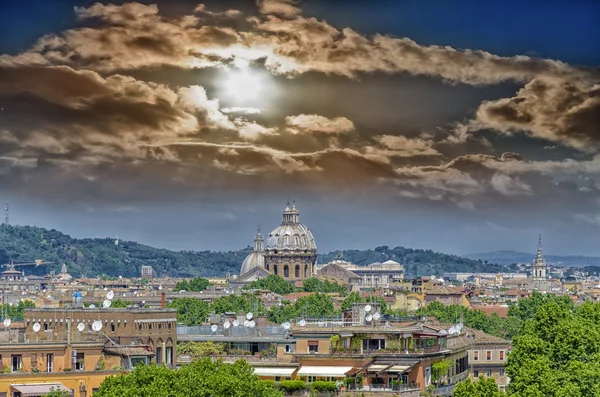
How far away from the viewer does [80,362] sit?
221ft

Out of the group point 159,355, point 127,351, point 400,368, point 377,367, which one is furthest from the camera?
point 159,355

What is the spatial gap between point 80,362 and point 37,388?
182 inches

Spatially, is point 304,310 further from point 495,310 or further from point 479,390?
point 479,390

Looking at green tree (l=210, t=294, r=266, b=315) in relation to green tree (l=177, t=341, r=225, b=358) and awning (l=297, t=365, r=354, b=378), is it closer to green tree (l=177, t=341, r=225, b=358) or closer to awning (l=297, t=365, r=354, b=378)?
green tree (l=177, t=341, r=225, b=358)

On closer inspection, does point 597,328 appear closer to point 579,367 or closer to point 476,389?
point 579,367

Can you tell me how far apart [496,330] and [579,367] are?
216ft

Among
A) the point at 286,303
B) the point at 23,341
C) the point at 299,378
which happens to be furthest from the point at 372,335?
the point at 286,303

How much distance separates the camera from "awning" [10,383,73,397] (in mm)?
61969

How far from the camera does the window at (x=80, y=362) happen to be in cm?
6712

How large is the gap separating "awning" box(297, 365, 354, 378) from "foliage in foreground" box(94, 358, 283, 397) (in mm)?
9524

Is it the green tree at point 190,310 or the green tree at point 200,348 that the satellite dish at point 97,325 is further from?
the green tree at point 190,310

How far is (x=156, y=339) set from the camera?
74938 mm

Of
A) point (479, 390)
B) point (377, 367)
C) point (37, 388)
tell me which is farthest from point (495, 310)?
point (37, 388)

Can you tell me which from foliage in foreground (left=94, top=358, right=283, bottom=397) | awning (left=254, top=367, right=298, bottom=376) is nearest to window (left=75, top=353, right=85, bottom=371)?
foliage in foreground (left=94, top=358, right=283, bottom=397)
